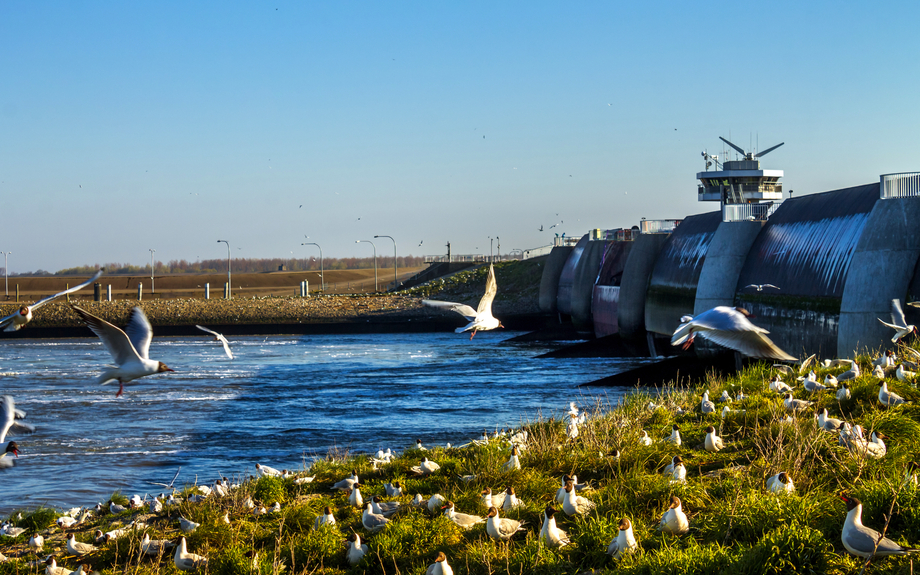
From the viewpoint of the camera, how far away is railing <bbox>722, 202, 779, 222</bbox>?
37.1 metres

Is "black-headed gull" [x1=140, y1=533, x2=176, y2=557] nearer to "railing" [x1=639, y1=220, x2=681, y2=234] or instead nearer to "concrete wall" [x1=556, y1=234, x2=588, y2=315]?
"railing" [x1=639, y1=220, x2=681, y2=234]

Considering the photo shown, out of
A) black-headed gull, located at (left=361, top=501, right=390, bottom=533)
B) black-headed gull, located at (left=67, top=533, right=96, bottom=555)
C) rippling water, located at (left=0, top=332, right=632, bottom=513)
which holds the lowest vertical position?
rippling water, located at (left=0, top=332, right=632, bottom=513)

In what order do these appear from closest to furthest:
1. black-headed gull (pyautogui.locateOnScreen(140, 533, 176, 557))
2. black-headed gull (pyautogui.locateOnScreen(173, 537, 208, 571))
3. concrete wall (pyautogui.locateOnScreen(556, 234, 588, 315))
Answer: black-headed gull (pyautogui.locateOnScreen(173, 537, 208, 571))
black-headed gull (pyautogui.locateOnScreen(140, 533, 176, 557))
concrete wall (pyautogui.locateOnScreen(556, 234, 588, 315))

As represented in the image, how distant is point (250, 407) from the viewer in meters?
30.8

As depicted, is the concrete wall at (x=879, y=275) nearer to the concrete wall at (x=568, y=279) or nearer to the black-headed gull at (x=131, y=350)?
the black-headed gull at (x=131, y=350)

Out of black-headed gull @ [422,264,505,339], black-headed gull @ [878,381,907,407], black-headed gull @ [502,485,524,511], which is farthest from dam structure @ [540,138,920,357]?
black-headed gull @ [502,485,524,511]

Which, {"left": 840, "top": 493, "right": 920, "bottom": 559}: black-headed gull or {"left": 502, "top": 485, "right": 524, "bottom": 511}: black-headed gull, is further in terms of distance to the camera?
{"left": 502, "top": 485, "right": 524, "bottom": 511}: black-headed gull

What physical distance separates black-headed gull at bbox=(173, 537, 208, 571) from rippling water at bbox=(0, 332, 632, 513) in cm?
686

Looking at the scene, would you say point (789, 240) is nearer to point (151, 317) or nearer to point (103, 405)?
point (103, 405)

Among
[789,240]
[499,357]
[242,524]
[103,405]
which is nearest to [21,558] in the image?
[242,524]

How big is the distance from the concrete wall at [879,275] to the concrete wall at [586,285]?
37.3 m

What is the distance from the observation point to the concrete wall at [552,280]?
2884 inches

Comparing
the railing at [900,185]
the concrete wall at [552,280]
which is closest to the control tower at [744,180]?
the concrete wall at [552,280]

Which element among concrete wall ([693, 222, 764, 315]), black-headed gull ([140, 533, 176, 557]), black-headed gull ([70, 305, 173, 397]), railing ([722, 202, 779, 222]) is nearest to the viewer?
black-headed gull ([140, 533, 176, 557])
